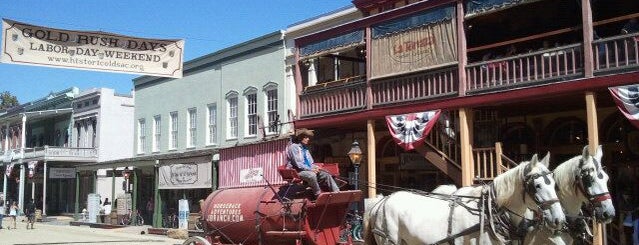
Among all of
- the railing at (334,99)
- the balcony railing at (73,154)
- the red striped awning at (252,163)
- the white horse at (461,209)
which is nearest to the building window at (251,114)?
the red striped awning at (252,163)

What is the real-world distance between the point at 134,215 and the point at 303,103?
1517 cm

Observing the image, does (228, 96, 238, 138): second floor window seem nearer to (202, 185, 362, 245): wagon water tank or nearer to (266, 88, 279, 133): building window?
(266, 88, 279, 133): building window

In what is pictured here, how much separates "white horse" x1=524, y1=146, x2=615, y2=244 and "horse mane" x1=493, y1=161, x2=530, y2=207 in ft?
1.49

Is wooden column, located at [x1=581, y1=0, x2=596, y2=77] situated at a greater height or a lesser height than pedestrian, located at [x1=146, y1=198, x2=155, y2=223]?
greater

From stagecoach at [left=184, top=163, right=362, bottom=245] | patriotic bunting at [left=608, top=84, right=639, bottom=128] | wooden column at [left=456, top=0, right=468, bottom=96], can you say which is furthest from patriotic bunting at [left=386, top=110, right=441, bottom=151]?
stagecoach at [left=184, top=163, right=362, bottom=245]

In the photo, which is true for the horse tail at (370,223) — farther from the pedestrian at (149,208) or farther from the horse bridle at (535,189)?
the pedestrian at (149,208)

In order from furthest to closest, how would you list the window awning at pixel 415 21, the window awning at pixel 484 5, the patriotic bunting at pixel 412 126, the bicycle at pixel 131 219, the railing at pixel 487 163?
the bicycle at pixel 131 219 < the window awning at pixel 415 21 < the patriotic bunting at pixel 412 126 < the railing at pixel 487 163 < the window awning at pixel 484 5

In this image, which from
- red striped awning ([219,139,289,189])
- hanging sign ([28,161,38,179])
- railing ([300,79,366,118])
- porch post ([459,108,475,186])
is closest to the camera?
porch post ([459,108,475,186])

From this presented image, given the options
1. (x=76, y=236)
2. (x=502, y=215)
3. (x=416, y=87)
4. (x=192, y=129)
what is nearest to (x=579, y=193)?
(x=502, y=215)

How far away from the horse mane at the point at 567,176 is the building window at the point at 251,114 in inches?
775

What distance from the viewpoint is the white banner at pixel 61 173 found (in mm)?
40750

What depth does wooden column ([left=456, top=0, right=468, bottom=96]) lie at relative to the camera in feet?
50.9

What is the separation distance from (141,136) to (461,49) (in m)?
22.8

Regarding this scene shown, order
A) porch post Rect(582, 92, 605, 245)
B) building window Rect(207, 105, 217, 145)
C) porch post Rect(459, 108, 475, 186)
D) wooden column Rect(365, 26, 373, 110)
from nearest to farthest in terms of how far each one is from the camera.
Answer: porch post Rect(582, 92, 605, 245) < porch post Rect(459, 108, 475, 186) < wooden column Rect(365, 26, 373, 110) < building window Rect(207, 105, 217, 145)
